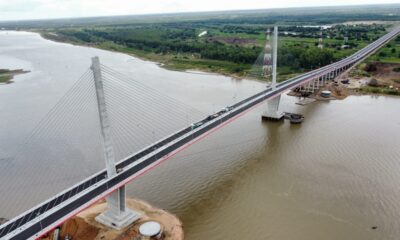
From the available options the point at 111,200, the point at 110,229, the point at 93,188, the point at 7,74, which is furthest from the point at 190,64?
the point at 93,188

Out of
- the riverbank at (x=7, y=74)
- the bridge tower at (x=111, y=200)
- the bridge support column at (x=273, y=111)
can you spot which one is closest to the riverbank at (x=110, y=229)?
the bridge tower at (x=111, y=200)

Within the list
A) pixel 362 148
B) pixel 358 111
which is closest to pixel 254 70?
pixel 358 111

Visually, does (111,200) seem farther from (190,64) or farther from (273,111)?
(190,64)

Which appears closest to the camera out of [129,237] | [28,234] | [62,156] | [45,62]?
[28,234]

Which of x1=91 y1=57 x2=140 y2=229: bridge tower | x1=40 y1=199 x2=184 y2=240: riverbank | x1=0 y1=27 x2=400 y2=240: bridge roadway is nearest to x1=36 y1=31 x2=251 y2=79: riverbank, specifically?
x1=0 y1=27 x2=400 y2=240: bridge roadway

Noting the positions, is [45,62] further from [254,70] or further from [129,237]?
[129,237]

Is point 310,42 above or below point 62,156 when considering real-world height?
above
